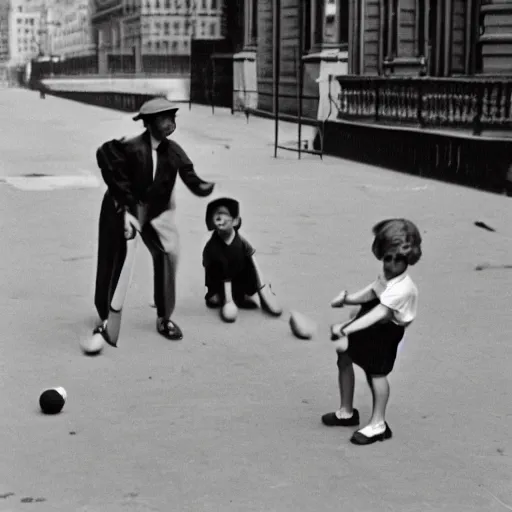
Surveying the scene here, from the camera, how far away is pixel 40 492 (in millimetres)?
4691

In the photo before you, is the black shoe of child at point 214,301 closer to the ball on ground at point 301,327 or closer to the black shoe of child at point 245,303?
the black shoe of child at point 245,303

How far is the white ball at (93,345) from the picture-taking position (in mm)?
7082

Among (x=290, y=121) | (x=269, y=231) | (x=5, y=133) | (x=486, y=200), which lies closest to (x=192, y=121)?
(x=290, y=121)

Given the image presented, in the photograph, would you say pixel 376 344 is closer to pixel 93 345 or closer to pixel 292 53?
pixel 93 345

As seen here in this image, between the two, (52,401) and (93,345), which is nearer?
(52,401)

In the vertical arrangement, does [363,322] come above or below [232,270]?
above

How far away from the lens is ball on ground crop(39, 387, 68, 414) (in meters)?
5.77

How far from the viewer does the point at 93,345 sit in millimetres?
7094

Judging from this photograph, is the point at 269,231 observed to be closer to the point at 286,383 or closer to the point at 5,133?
the point at 286,383

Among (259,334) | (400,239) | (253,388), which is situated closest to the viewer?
(400,239)

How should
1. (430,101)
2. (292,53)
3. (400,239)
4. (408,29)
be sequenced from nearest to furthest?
(400,239) < (430,101) < (408,29) < (292,53)

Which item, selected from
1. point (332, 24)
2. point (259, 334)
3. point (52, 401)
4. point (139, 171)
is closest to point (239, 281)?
point (259, 334)

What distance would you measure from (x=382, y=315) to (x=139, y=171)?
2.50 meters

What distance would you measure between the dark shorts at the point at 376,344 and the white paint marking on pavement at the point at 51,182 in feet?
38.3
